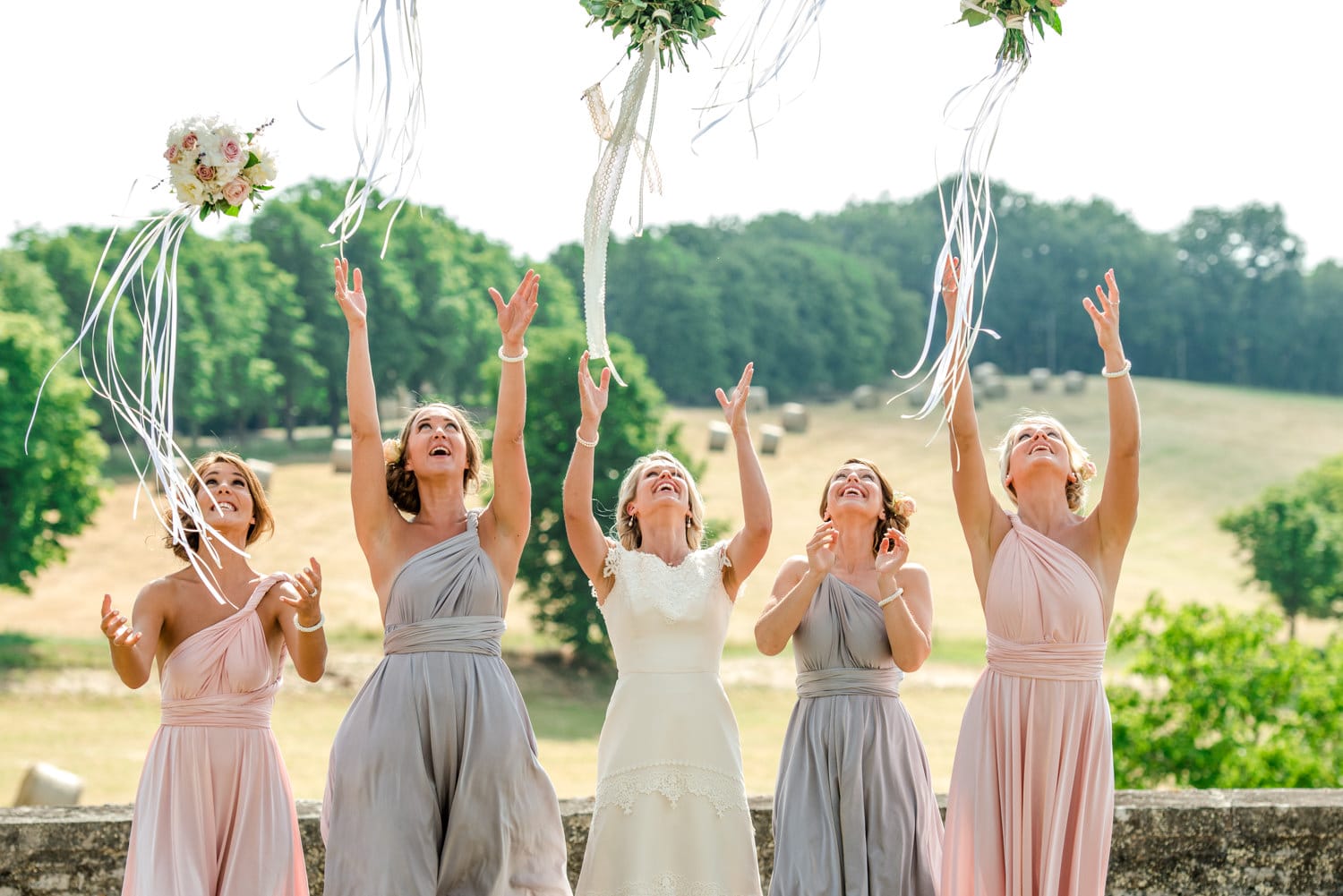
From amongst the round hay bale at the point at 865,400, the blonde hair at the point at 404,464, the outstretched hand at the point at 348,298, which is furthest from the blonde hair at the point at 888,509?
the round hay bale at the point at 865,400

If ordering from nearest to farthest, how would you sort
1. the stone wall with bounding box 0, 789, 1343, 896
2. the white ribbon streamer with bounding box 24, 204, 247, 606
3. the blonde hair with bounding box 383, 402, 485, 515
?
the white ribbon streamer with bounding box 24, 204, 247, 606 → the blonde hair with bounding box 383, 402, 485, 515 → the stone wall with bounding box 0, 789, 1343, 896

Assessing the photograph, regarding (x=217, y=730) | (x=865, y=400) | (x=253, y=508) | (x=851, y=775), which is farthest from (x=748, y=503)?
(x=865, y=400)

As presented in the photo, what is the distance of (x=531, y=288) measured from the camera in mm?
5500

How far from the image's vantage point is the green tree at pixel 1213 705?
20.3 metres

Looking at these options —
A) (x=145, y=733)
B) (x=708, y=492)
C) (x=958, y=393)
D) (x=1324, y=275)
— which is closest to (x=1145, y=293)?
(x=1324, y=275)

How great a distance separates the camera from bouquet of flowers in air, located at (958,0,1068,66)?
17.3 feet

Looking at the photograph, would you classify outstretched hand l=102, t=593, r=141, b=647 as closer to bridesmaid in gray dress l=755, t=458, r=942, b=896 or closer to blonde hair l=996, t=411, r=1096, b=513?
bridesmaid in gray dress l=755, t=458, r=942, b=896

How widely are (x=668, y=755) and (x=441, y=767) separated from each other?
943 millimetres

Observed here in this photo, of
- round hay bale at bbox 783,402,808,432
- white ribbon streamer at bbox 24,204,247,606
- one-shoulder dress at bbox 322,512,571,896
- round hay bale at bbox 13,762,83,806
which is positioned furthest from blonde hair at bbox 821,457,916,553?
round hay bale at bbox 783,402,808,432

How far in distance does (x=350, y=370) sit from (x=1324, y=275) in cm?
8402

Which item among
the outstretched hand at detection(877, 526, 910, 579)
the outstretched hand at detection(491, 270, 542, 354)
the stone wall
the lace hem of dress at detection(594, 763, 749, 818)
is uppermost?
the outstretched hand at detection(491, 270, 542, 354)

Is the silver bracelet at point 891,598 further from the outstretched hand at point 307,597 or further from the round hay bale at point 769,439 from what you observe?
the round hay bale at point 769,439

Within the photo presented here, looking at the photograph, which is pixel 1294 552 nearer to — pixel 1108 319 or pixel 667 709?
pixel 1108 319

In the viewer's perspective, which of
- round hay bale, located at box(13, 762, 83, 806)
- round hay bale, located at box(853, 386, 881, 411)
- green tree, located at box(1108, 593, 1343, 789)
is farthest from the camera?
round hay bale, located at box(853, 386, 881, 411)
